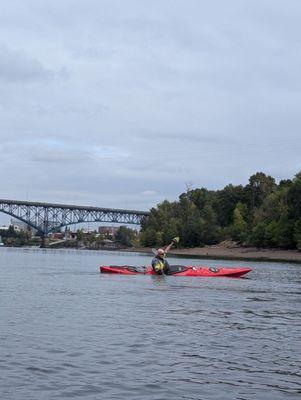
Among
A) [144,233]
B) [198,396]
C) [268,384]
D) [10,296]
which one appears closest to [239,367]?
[268,384]

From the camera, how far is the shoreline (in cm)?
10861

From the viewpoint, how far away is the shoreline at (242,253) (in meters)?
109

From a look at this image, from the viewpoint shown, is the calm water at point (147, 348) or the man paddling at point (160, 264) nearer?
the calm water at point (147, 348)

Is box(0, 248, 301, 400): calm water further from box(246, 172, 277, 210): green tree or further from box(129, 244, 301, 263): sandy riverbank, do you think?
box(246, 172, 277, 210): green tree

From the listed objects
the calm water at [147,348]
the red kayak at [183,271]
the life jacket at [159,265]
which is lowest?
the calm water at [147,348]

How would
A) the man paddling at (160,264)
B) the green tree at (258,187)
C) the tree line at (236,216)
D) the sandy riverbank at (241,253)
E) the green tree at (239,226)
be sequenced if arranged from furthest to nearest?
the green tree at (258,187), the green tree at (239,226), the tree line at (236,216), the sandy riverbank at (241,253), the man paddling at (160,264)

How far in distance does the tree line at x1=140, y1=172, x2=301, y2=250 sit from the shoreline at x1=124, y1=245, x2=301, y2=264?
160 centimetres

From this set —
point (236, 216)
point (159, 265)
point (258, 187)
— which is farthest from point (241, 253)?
point (159, 265)

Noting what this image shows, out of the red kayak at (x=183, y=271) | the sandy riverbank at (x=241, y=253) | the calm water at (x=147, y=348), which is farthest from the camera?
the sandy riverbank at (x=241, y=253)

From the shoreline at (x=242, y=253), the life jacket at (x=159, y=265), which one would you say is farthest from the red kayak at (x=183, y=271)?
the shoreline at (x=242, y=253)

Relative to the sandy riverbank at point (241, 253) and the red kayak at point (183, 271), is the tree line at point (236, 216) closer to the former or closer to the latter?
the sandy riverbank at point (241, 253)

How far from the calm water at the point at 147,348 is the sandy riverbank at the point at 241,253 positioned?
254 ft

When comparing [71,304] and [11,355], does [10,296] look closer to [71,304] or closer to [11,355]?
[71,304]

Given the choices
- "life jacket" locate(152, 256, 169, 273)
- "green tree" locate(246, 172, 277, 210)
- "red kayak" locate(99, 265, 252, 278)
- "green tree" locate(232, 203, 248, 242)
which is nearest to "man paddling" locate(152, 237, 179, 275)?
"life jacket" locate(152, 256, 169, 273)
